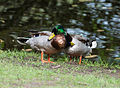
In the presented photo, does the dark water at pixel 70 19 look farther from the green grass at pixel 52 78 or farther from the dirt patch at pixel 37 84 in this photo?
the dirt patch at pixel 37 84

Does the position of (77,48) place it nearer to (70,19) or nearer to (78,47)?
(78,47)

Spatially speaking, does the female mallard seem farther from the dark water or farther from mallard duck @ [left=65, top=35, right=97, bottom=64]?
the dark water

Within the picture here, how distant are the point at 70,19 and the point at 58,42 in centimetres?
521

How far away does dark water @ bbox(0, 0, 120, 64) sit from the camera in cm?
917

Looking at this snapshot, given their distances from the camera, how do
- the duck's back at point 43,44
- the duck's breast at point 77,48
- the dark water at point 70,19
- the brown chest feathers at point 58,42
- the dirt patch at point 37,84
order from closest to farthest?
the dirt patch at point 37,84
the brown chest feathers at point 58,42
the duck's back at point 43,44
the duck's breast at point 77,48
the dark water at point 70,19

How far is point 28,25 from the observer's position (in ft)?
34.8

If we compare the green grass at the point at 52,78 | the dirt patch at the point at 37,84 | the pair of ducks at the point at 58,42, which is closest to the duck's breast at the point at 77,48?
the pair of ducks at the point at 58,42

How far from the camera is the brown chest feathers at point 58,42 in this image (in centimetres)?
646

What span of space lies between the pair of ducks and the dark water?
1.27 m

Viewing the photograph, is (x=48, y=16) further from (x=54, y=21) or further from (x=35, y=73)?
(x=35, y=73)

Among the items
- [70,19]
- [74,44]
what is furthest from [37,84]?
[70,19]

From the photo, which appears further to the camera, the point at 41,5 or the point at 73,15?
the point at 41,5

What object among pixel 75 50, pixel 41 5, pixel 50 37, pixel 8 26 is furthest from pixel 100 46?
pixel 41 5

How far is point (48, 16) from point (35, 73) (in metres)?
7.01
